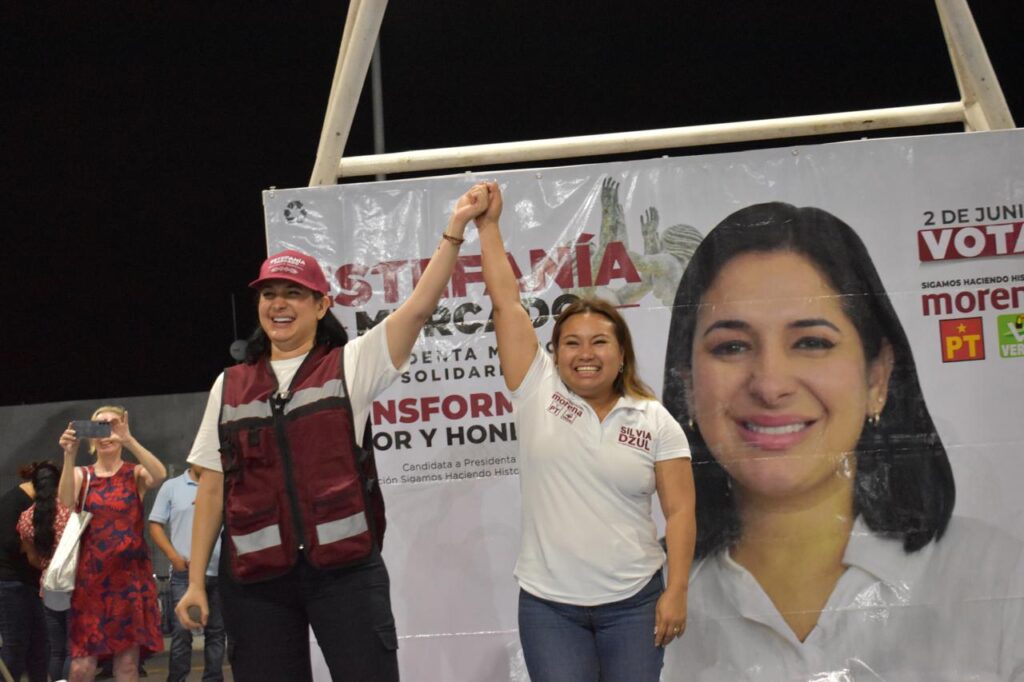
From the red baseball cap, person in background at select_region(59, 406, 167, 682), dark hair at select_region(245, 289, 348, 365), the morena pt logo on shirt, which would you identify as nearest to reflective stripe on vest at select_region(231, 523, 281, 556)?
dark hair at select_region(245, 289, 348, 365)

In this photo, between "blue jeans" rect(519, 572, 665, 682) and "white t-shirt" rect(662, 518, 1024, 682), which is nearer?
"blue jeans" rect(519, 572, 665, 682)

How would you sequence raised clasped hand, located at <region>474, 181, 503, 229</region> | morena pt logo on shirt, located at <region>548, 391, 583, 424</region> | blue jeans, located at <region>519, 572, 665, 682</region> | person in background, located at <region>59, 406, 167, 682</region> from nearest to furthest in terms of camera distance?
blue jeans, located at <region>519, 572, 665, 682</region>, morena pt logo on shirt, located at <region>548, 391, 583, 424</region>, raised clasped hand, located at <region>474, 181, 503, 229</region>, person in background, located at <region>59, 406, 167, 682</region>

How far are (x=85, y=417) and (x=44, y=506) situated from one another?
4641 mm

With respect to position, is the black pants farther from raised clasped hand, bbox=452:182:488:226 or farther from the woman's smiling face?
the woman's smiling face

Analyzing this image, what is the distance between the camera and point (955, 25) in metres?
4.70

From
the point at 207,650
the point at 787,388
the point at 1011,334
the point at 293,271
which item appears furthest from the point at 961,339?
the point at 207,650

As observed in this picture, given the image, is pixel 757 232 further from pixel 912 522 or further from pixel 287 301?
pixel 287 301

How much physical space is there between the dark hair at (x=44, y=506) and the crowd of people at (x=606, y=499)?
14 mm

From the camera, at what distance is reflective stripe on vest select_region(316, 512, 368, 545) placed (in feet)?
10.3

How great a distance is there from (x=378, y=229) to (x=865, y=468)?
2.13 m

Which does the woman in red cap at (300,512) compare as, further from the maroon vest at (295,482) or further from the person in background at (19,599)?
the person in background at (19,599)

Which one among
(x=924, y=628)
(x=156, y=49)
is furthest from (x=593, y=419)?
(x=156, y=49)

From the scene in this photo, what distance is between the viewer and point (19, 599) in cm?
727

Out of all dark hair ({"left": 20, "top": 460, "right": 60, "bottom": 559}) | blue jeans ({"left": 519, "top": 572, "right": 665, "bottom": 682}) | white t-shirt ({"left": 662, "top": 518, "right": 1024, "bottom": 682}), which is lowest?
white t-shirt ({"left": 662, "top": 518, "right": 1024, "bottom": 682})
